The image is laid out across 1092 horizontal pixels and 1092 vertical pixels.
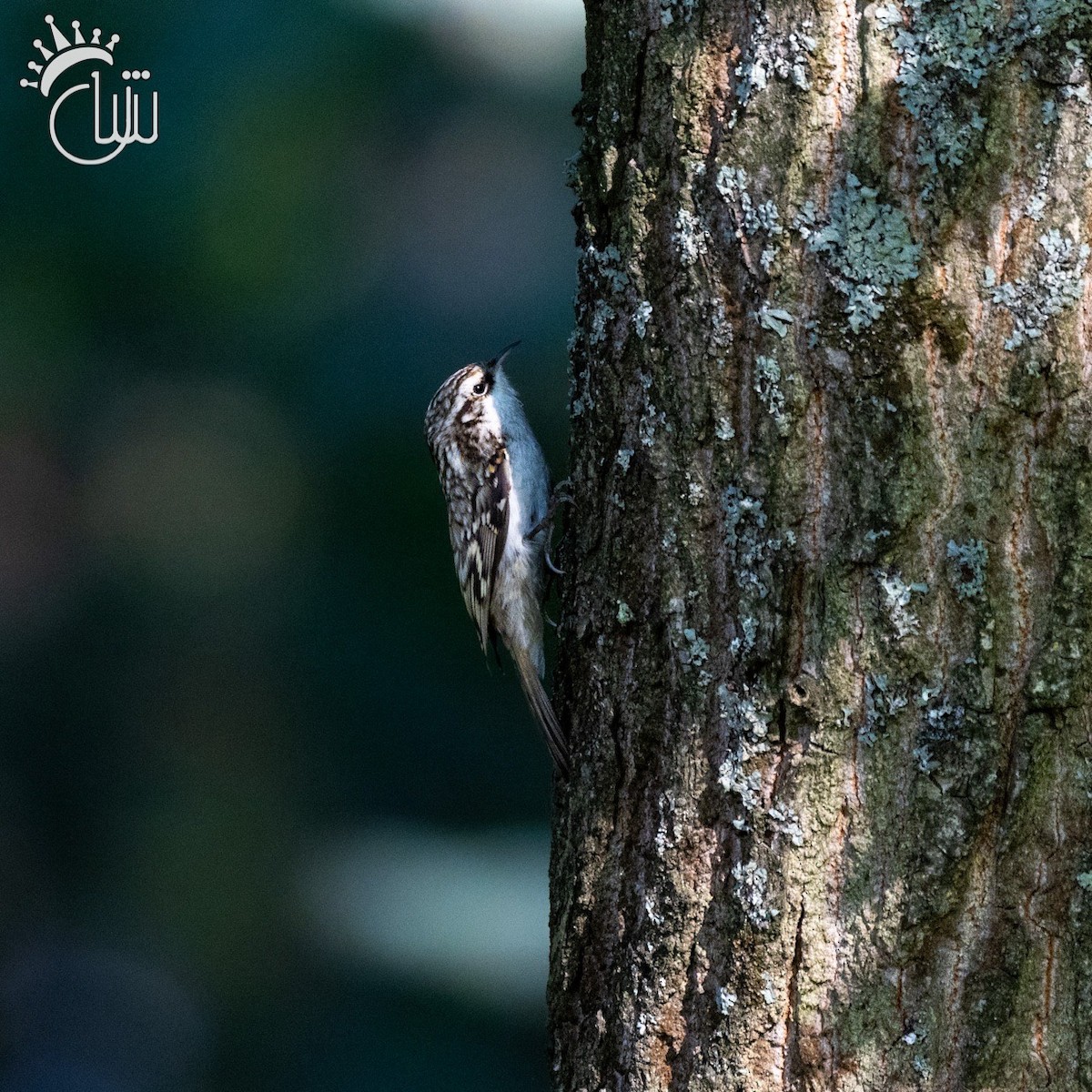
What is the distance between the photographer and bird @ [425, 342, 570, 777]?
326cm

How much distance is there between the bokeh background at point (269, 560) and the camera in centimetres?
433

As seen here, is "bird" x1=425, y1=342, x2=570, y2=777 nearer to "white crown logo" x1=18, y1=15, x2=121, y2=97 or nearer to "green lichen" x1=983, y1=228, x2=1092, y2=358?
"green lichen" x1=983, y1=228, x2=1092, y2=358

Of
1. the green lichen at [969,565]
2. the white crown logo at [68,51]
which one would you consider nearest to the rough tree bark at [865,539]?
the green lichen at [969,565]

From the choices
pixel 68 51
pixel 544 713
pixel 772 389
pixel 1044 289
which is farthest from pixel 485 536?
pixel 68 51

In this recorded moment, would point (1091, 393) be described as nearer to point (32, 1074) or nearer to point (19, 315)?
point (19, 315)

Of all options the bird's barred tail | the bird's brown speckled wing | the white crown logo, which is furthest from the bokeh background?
the bird's barred tail

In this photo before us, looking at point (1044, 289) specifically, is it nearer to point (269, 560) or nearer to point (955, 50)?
point (955, 50)

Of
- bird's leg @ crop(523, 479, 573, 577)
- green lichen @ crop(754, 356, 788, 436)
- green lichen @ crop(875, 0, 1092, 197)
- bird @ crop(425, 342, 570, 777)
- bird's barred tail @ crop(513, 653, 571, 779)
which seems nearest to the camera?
green lichen @ crop(875, 0, 1092, 197)

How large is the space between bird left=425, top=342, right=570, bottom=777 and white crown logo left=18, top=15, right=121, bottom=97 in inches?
72.7

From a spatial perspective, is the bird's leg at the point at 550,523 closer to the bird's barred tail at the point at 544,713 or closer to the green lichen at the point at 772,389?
the bird's barred tail at the point at 544,713

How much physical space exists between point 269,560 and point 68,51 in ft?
6.17

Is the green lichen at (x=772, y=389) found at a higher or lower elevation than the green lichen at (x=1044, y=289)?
lower

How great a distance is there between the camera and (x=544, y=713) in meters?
2.52

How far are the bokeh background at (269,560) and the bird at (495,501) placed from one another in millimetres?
663
